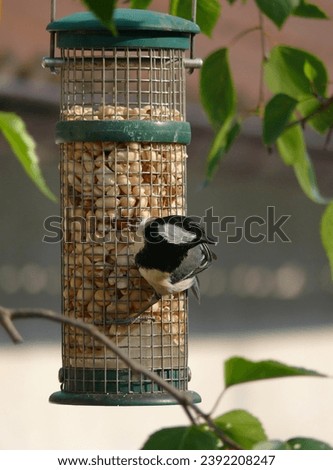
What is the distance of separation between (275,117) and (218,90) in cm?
25

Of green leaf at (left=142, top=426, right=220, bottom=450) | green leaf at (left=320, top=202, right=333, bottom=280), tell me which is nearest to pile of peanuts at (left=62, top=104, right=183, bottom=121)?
green leaf at (left=320, top=202, right=333, bottom=280)

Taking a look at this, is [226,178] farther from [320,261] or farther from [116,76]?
[116,76]

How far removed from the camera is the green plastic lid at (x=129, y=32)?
2340 millimetres

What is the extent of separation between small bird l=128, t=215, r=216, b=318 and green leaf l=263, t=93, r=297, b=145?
2.28 ft

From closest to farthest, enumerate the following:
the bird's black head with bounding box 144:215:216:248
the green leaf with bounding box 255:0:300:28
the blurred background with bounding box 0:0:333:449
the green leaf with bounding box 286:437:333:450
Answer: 1. the green leaf with bounding box 286:437:333:450
2. the green leaf with bounding box 255:0:300:28
3. the bird's black head with bounding box 144:215:216:248
4. the blurred background with bounding box 0:0:333:449

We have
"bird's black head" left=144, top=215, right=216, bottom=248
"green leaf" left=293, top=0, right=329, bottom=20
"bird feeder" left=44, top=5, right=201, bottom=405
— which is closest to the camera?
"green leaf" left=293, top=0, right=329, bottom=20

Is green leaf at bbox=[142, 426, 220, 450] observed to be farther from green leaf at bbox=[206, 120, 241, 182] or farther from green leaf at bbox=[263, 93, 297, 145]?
green leaf at bbox=[206, 120, 241, 182]

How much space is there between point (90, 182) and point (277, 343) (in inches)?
275

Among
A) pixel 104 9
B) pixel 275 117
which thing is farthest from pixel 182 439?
pixel 275 117

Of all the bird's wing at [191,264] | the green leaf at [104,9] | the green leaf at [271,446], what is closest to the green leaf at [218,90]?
the bird's wing at [191,264]

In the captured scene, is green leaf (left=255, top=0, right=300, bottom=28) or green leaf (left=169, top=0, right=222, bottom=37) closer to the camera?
green leaf (left=255, top=0, right=300, bottom=28)

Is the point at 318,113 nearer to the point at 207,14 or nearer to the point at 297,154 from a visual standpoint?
the point at 297,154

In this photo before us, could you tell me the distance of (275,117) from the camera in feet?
5.31

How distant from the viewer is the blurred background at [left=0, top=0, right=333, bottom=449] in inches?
231
